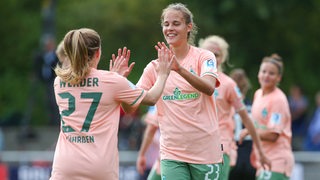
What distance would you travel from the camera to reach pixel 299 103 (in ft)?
62.0

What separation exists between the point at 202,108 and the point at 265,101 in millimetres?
2180

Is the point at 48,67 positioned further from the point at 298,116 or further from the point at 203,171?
the point at 203,171

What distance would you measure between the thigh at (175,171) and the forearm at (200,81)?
709 millimetres

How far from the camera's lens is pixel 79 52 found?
7098 mm

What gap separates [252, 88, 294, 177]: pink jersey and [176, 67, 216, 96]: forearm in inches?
85.7

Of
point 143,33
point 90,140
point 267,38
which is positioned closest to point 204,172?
point 90,140

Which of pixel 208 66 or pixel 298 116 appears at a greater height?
pixel 208 66

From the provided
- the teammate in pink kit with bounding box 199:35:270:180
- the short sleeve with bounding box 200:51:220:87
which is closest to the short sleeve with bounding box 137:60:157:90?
the short sleeve with bounding box 200:51:220:87

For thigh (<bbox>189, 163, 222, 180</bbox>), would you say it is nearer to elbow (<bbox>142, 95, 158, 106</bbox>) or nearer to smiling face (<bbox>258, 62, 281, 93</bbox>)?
elbow (<bbox>142, 95, 158, 106</bbox>)

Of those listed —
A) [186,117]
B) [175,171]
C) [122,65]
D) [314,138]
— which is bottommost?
[175,171]

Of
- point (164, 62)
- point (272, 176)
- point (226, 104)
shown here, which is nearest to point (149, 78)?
point (164, 62)

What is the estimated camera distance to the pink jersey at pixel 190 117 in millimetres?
8039

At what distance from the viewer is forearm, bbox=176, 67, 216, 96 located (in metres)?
7.57

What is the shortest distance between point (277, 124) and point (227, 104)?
22.8 inches
